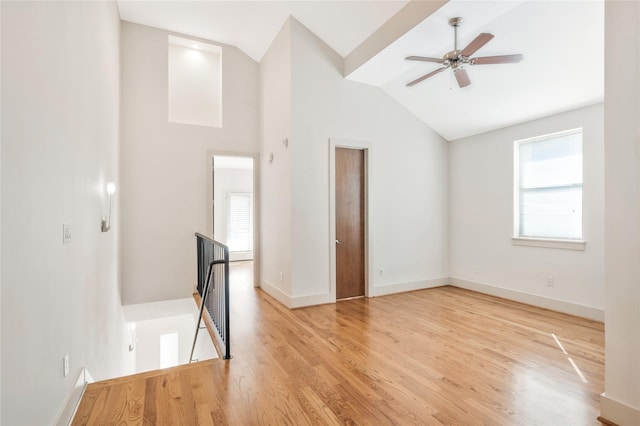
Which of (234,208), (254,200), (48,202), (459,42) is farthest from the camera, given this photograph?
(234,208)

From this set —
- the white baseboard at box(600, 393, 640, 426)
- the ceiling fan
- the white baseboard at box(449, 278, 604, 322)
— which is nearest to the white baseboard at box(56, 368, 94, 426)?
the white baseboard at box(600, 393, 640, 426)

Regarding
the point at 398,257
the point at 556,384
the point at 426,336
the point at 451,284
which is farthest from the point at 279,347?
the point at 451,284

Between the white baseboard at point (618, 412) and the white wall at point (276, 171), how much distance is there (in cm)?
322

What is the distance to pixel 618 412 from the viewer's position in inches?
73.7

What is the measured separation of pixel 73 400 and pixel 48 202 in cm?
131

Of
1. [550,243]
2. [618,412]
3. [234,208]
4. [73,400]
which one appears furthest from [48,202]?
[234,208]

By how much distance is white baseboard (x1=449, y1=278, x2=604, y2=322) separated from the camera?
3.79 meters

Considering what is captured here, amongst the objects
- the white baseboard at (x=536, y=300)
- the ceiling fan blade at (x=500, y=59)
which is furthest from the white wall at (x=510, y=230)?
the ceiling fan blade at (x=500, y=59)

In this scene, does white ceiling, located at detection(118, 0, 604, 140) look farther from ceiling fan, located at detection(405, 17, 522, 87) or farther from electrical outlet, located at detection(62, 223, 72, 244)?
electrical outlet, located at detection(62, 223, 72, 244)

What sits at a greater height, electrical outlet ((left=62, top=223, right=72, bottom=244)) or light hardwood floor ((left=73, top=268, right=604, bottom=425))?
electrical outlet ((left=62, top=223, right=72, bottom=244))

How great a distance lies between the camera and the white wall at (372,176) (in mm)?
4336

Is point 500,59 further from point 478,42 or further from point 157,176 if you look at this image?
point 157,176

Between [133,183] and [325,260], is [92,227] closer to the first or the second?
[133,183]

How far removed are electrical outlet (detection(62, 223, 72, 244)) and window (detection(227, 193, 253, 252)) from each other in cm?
697
